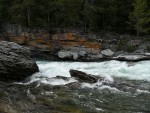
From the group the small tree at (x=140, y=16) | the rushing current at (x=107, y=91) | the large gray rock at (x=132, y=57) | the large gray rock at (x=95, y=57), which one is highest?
the small tree at (x=140, y=16)

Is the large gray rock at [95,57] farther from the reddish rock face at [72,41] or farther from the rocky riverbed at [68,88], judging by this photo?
the rocky riverbed at [68,88]

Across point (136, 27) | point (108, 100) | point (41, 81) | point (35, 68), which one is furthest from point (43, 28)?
point (108, 100)

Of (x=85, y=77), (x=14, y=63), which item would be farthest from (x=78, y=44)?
(x=85, y=77)

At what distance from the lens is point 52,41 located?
38000 mm

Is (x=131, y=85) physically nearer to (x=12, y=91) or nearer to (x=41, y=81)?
(x=41, y=81)

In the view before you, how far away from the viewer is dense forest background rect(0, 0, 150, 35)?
130 ft

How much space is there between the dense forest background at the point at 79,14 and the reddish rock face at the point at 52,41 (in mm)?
2133

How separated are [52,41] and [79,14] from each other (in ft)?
20.3

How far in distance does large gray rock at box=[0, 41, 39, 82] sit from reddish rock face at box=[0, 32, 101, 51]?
1276cm

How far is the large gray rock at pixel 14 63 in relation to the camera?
22.2 m

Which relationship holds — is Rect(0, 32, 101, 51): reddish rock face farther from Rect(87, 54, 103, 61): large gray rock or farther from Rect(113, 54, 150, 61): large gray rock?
Rect(113, 54, 150, 61): large gray rock

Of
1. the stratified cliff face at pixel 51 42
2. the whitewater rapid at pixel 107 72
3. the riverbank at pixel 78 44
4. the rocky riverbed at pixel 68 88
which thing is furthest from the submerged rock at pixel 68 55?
the rocky riverbed at pixel 68 88

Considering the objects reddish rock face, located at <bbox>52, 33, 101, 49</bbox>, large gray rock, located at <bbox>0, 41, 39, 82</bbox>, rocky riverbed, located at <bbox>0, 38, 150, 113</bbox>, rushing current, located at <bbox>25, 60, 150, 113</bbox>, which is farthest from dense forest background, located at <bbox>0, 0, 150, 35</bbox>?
large gray rock, located at <bbox>0, 41, 39, 82</bbox>

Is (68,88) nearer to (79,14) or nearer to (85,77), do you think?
(85,77)
